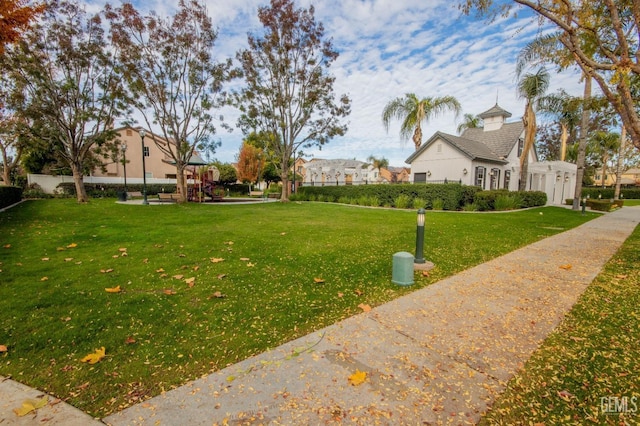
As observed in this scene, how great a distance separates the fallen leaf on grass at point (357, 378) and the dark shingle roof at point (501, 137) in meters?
25.9

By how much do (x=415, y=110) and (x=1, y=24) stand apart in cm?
2182

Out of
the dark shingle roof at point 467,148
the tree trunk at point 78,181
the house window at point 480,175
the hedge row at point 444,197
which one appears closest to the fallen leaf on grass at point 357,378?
the hedge row at point 444,197

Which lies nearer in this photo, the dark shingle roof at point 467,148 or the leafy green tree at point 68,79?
the leafy green tree at point 68,79

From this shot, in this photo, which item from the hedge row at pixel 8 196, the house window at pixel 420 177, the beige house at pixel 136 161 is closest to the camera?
the hedge row at pixel 8 196

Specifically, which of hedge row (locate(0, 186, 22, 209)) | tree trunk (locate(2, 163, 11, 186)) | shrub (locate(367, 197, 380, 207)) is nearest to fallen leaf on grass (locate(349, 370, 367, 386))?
shrub (locate(367, 197, 380, 207))

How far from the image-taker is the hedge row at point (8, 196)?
12.0 m

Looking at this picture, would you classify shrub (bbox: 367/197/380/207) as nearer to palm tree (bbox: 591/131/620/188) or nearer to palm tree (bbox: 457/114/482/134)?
palm tree (bbox: 457/114/482/134)

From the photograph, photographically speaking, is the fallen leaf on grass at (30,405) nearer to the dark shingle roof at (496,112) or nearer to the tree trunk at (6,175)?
the dark shingle roof at (496,112)

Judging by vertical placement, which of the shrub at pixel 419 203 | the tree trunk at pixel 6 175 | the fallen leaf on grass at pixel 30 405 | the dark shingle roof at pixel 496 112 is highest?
the dark shingle roof at pixel 496 112

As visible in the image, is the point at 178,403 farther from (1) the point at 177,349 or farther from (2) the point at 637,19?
(2) the point at 637,19

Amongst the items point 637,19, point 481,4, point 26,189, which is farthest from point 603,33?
point 26,189

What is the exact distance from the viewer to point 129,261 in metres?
5.02

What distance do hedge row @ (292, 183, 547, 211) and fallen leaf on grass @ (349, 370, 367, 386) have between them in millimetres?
15029

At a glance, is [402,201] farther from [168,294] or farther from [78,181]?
[78,181]
